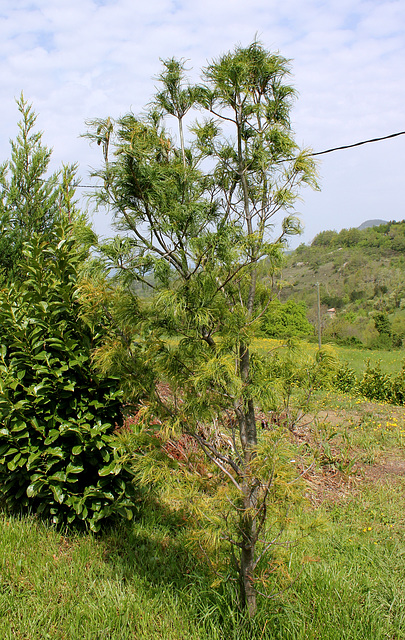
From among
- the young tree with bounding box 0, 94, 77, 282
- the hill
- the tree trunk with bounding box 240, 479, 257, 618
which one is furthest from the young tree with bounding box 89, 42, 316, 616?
the hill

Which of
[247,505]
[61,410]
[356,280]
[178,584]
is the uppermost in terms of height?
[356,280]

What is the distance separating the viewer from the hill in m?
34.3

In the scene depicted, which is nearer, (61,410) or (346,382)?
(61,410)

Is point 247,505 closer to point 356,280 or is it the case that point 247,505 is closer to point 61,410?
point 61,410

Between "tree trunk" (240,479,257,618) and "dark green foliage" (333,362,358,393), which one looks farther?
"dark green foliage" (333,362,358,393)

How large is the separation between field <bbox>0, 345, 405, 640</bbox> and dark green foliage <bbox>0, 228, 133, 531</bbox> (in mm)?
287

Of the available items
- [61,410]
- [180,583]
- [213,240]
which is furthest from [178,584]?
[213,240]

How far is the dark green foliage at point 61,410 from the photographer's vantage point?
3.10 metres

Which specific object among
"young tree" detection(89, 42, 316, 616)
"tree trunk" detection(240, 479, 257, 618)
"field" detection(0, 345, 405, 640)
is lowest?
"field" detection(0, 345, 405, 640)

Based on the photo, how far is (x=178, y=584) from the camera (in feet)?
8.71

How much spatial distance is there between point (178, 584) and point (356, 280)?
5574cm

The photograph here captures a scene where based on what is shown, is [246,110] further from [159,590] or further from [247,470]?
[159,590]

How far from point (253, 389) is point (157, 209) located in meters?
1.01

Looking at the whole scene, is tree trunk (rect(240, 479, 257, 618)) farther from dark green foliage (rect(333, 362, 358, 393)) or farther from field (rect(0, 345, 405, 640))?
dark green foliage (rect(333, 362, 358, 393))
